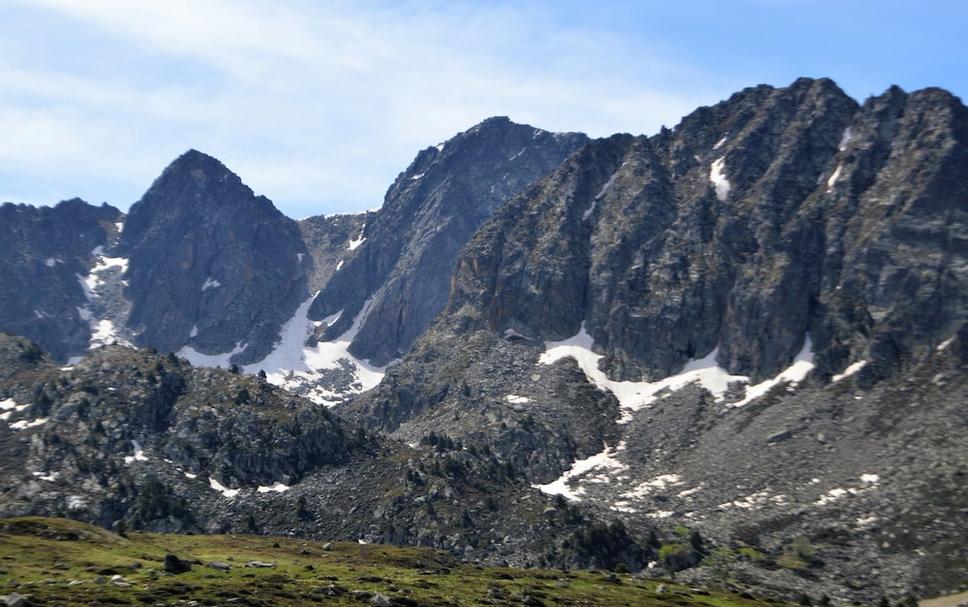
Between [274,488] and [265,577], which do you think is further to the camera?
[274,488]

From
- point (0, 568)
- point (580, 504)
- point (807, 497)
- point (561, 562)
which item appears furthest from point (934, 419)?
point (0, 568)

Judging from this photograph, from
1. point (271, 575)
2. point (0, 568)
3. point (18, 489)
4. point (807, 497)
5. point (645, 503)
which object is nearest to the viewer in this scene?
point (0, 568)

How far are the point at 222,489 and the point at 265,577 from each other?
95864mm

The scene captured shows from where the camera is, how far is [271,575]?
91938 mm

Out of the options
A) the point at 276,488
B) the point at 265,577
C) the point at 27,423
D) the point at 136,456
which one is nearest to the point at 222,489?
the point at 276,488

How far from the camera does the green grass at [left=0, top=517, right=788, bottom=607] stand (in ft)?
255

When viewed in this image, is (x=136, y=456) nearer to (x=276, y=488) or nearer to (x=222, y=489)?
(x=222, y=489)

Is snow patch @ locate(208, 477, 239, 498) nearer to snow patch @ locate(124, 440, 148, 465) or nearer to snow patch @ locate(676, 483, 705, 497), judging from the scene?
snow patch @ locate(124, 440, 148, 465)

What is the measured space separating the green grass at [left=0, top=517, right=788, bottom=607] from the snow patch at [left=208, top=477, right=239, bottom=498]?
38637 mm

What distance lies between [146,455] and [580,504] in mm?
82061

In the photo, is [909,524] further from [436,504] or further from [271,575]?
[271,575]

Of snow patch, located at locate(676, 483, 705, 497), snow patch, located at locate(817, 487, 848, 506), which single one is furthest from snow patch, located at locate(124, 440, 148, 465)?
snow patch, located at locate(817, 487, 848, 506)

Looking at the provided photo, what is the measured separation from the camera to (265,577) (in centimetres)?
8931

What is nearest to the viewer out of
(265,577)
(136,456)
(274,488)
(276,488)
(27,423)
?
(265,577)
